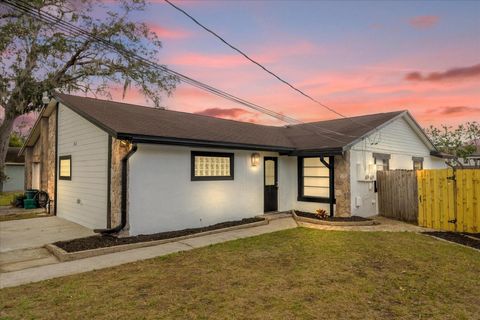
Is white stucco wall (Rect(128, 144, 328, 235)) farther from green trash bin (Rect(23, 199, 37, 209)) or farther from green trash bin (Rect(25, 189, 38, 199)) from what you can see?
green trash bin (Rect(25, 189, 38, 199))

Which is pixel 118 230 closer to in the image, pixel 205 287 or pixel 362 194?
pixel 205 287

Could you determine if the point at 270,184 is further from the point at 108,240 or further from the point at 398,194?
Answer: the point at 108,240

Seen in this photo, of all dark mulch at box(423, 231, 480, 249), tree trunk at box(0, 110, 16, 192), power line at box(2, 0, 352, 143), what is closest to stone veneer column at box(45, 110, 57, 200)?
power line at box(2, 0, 352, 143)

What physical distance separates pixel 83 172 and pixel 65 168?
7.26 ft

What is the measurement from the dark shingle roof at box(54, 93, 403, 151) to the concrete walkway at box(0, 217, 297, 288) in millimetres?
2991

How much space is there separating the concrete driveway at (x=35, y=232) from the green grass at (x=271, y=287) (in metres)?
3.32

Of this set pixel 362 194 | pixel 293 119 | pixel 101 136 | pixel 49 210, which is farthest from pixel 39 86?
pixel 362 194

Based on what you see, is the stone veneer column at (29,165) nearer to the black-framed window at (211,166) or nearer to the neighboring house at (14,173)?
the black-framed window at (211,166)

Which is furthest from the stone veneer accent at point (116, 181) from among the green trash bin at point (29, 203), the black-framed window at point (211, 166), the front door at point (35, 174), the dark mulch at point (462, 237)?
the front door at point (35, 174)

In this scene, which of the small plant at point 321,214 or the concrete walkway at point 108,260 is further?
the small plant at point 321,214

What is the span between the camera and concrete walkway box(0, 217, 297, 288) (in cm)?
557

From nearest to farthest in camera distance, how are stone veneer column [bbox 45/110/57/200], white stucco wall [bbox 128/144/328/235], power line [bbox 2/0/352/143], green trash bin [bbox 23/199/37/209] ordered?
power line [bbox 2/0/352/143], white stucco wall [bbox 128/144/328/235], stone veneer column [bbox 45/110/57/200], green trash bin [bbox 23/199/37/209]

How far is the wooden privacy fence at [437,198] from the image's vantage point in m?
9.43

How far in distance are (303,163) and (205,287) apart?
30.5ft
